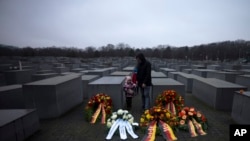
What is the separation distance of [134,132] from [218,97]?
15.9 ft

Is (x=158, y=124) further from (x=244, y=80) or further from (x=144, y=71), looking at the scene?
(x=244, y=80)

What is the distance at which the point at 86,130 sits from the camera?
5.24m

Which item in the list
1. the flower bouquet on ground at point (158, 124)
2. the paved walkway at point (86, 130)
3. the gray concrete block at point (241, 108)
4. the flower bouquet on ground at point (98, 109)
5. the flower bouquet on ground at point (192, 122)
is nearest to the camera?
the flower bouquet on ground at point (158, 124)

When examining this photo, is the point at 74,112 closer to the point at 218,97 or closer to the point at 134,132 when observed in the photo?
the point at 134,132

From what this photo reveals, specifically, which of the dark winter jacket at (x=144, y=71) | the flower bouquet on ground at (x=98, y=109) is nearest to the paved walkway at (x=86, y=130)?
the flower bouquet on ground at (x=98, y=109)

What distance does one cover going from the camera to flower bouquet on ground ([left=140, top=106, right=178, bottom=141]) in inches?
174

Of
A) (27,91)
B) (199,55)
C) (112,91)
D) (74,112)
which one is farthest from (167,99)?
(199,55)

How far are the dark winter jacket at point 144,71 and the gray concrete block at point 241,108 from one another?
336 centimetres

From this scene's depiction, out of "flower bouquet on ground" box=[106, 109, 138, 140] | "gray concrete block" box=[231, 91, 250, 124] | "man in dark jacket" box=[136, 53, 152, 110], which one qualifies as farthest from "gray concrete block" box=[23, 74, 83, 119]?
"gray concrete block" box=[231, 91, 250, 124]

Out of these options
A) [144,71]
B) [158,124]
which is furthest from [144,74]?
[158,124]

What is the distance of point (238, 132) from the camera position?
9.60ft

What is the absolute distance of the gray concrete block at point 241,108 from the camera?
17.3 ft

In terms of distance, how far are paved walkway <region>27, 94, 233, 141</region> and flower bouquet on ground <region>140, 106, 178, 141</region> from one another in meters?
0.25

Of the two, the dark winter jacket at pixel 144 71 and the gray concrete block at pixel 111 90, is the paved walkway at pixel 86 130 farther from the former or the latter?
the dark winter jacket at pixel 144 71
